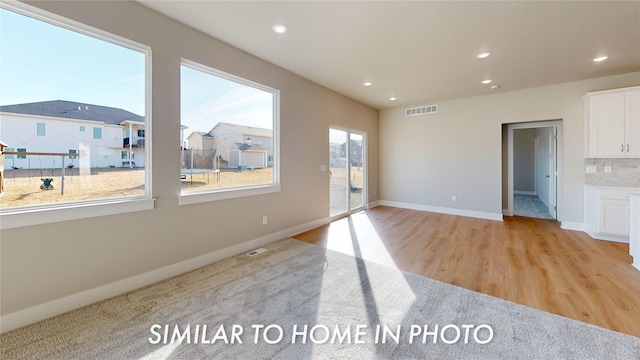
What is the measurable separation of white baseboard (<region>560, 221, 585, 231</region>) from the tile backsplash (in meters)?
0.80

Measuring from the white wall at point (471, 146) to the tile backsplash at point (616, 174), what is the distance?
0.51 ft

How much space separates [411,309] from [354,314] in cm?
51

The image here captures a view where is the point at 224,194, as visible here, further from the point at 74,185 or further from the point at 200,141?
the point at 74,185

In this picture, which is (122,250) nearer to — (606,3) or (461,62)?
(461,62)

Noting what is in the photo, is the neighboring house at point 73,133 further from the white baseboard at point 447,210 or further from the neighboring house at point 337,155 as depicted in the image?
the white baseboard at point 447,210

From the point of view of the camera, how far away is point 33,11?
1970mm

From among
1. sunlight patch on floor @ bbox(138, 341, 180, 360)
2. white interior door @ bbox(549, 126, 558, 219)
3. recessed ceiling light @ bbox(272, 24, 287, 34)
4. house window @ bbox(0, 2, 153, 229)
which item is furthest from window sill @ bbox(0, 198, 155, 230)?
white interior door @ bbox(549, 126, 558, 219)

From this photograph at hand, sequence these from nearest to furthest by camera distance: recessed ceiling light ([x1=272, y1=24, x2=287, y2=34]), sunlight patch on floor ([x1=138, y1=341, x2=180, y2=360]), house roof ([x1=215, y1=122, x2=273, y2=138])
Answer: sunlight patch on floor ([x1=138, y1=341, x2=180, y2=360])
recessed ceiling light ([x1=272, y1=24, x2=287, y2=34])
house roof ([x1=215, y1=122, x2=273, y2=138])

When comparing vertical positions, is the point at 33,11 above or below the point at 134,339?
above

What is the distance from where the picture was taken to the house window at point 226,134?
303 cm

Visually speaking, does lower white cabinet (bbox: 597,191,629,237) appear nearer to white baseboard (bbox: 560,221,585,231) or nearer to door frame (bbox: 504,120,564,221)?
white baseboard (bbox: 560,221,585,231)

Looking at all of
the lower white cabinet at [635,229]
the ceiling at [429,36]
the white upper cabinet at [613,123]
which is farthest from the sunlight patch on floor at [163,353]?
the white upper cabinet at [613,123]

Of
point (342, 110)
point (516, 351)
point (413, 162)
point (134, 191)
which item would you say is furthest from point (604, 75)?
point (134, 191)

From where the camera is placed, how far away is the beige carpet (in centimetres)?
167
